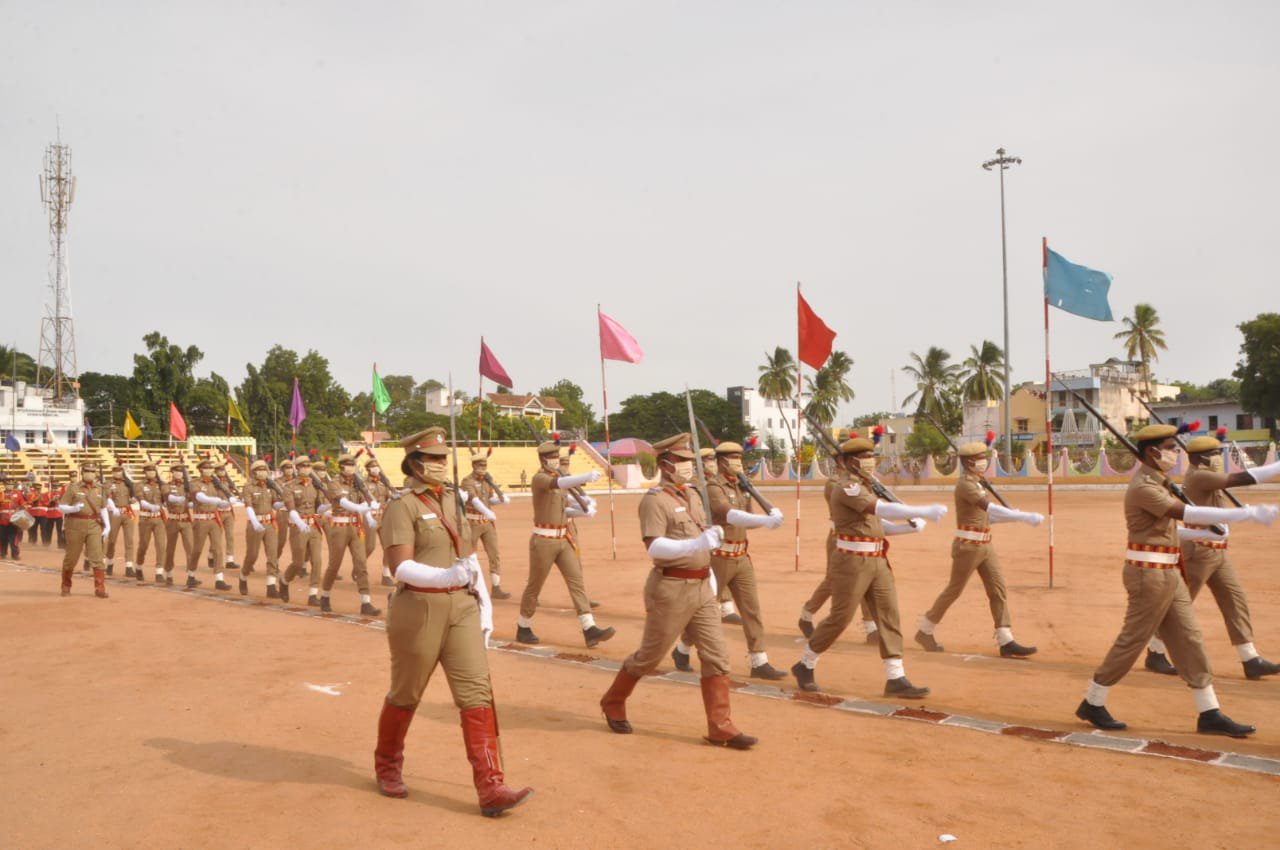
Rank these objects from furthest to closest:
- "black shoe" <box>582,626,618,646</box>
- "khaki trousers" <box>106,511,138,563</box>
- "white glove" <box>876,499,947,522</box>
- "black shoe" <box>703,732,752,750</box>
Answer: "khaki trousers" <box>106,511,138,563</box>
"black shoe" <box>582,626,618,646</box>
"white glove" <box>876,499,947,522</box>
"black shoe" <box>703,732,752,750</box>

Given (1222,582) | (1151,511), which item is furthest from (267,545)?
(1222,582)

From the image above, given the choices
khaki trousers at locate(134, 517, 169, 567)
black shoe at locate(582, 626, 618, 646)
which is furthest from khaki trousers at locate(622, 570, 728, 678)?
khaki trousers at locate(134, 517, 169, 567)

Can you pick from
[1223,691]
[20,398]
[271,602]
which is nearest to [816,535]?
[271,602]

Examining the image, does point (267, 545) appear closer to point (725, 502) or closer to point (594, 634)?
point (594, 634)

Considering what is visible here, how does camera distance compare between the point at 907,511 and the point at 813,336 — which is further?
the point at 813,336

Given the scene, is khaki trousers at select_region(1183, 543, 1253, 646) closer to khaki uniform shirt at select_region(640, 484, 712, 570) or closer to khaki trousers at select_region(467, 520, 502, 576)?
khaki uniform shirt at select_region(640, 484, 712, 570)

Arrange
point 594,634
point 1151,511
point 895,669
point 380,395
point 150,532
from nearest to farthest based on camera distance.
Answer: point 1151,511
point 895,669
point 594,634
point 150,532
point 380,395

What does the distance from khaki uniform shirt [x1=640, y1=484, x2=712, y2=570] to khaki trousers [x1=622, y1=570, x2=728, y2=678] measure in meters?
0.14

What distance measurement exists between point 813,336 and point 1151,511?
31.9 ft

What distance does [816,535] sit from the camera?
24656mm

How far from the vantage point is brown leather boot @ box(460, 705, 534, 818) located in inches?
209

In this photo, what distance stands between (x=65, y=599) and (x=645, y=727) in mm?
12682

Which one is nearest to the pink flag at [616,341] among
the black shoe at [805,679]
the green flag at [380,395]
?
the green flag at [380,395]

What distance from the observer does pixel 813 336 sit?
16.3 meters
